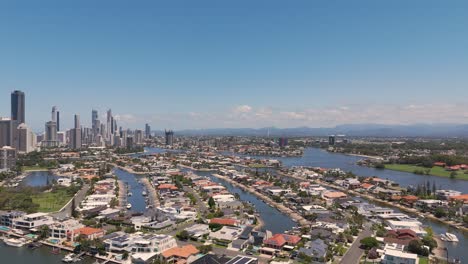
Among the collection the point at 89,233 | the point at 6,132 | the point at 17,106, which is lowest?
the point at 89,233

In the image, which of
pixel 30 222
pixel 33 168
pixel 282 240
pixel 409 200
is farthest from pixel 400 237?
pixel 33 168

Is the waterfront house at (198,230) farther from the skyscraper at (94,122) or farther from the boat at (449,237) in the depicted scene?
the skyscraper at (94,122)

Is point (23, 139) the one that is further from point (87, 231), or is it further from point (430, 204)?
point (430, 204)

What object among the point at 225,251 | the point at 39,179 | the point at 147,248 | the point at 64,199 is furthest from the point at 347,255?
the point at 39,179

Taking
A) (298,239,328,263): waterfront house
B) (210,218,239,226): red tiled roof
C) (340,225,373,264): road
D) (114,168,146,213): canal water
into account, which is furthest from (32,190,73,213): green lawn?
(340,225,373,264): road

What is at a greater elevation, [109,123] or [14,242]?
[109,123]

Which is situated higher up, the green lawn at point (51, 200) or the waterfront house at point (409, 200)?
the waterfront house at point (409, 200)

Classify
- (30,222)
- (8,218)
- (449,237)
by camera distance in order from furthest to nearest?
(8,218) < (30,222) < (449,237)

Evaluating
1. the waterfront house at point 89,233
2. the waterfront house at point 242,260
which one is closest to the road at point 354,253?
the waterfront house at point 242,260
